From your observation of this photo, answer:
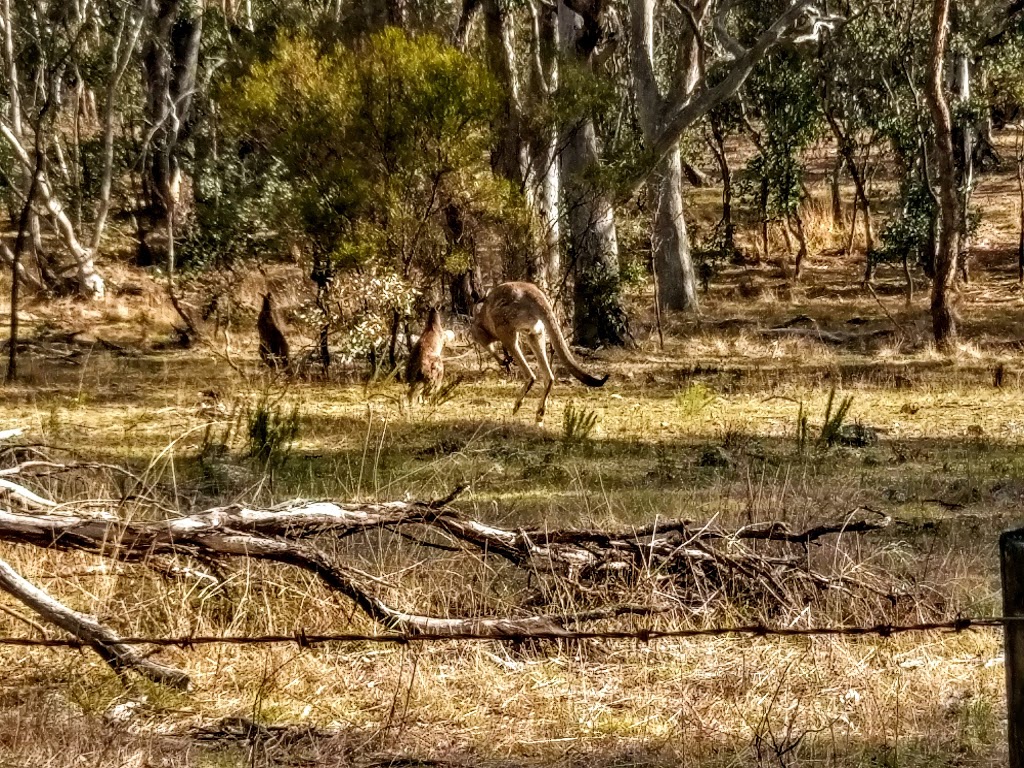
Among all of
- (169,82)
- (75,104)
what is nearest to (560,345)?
(169,82)

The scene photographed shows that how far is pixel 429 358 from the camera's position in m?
12.9

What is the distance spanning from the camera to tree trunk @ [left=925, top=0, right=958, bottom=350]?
15766 mm

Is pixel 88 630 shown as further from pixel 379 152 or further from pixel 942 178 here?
pixel 942 178

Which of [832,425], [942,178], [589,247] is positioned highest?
[942,178]

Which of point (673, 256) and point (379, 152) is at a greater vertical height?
point (379, 152)

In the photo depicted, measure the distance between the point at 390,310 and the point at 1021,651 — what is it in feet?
37.8

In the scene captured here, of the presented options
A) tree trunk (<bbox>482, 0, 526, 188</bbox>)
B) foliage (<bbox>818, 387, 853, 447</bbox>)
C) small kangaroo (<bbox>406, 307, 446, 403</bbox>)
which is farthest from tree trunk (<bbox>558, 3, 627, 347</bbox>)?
foliage (<bbox>818, 387, 853, 447</bbox>)

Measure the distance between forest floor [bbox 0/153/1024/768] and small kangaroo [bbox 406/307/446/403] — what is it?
1.24ft

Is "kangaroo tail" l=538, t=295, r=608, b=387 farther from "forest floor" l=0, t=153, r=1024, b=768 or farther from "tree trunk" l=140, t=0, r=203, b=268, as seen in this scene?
"tree trunk" l=140, t=0, r=203, b=268

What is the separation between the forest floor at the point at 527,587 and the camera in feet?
13.7

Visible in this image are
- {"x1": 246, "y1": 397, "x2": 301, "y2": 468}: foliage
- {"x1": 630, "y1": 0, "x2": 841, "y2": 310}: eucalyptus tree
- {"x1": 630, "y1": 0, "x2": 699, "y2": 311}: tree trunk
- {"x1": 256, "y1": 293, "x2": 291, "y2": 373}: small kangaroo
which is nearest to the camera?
{"x1": 246, "y1": 397, "x2": 301, "y2": 468}: foliage

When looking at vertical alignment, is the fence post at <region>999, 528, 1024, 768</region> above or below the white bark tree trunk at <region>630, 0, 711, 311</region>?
below

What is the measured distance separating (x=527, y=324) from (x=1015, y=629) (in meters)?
9.73

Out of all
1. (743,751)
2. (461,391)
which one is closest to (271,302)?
(461,391)
